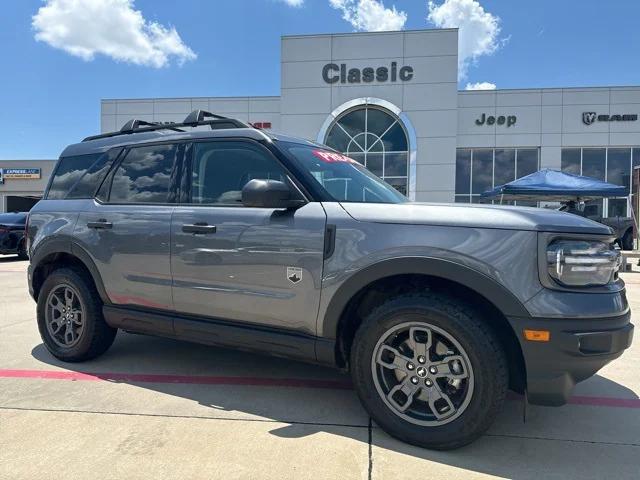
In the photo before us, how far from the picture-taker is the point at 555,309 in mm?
2439

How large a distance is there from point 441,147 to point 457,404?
56.4 ft

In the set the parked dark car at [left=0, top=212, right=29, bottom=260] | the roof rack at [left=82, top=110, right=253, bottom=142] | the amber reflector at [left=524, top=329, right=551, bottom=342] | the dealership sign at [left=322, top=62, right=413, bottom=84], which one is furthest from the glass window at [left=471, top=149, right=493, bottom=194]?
the amber reflector at [left=524, top=329, right=551, bottom=342]

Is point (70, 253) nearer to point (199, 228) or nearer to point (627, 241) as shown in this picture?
point (199, 228)

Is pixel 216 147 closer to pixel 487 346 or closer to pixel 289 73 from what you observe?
pixel 487 346

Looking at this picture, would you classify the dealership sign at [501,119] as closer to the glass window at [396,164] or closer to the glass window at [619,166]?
the glass window at [619,166]

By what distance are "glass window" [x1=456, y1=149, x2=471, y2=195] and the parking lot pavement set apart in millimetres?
17324

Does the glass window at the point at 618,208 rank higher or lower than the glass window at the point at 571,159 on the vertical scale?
lower

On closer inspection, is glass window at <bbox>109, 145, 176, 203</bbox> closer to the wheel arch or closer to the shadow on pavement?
the shadow on pavement

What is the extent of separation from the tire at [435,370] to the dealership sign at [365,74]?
58.5 ft

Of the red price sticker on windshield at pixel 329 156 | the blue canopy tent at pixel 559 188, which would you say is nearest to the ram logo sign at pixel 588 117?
the blue canopy tent at pixel 559 188

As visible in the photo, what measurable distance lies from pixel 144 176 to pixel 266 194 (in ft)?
4.99

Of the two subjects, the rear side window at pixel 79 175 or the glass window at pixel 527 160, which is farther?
the glass window at pixel 527 160

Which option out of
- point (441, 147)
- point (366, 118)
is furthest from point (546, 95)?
point (366, 118)

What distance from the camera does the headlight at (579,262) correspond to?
8.16ft
